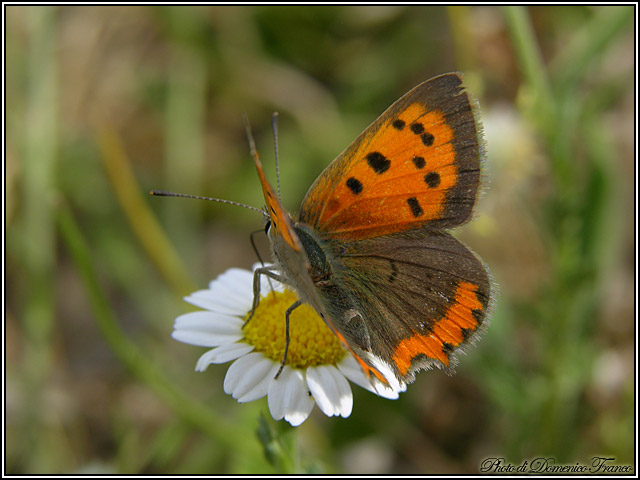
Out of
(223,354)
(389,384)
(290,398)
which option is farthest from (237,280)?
(389,384)

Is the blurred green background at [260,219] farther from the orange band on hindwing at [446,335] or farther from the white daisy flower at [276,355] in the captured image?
the orange band on hindwing at [446,335]

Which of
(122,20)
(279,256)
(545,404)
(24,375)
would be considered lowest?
(545,404)

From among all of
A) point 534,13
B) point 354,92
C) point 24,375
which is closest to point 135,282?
point 24,375

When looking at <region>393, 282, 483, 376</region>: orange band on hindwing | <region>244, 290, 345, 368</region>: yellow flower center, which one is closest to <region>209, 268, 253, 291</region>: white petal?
<region>244, 290, 345, 368</region>: yellow flower center

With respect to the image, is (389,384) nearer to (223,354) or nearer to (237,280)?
(223,354)

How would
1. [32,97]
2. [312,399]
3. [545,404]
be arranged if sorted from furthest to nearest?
1. [32,97]
2. [545,404]
3. [312,399]

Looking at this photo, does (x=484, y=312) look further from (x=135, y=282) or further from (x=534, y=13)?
(x=534, y=13)
